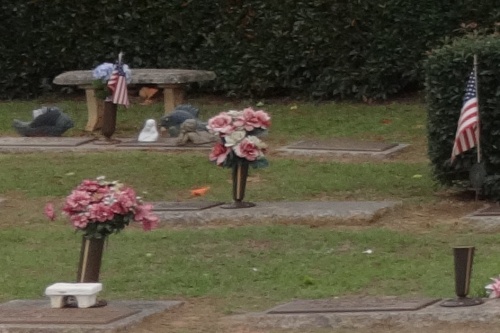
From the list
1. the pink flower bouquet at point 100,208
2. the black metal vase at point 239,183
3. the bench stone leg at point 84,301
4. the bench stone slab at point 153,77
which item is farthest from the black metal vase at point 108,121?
the bench stone leg at point 84,301

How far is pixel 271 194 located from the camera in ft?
37.6

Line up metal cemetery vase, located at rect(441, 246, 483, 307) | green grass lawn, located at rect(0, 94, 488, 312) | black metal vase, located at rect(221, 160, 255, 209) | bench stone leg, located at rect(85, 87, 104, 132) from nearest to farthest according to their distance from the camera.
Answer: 1. metal cemetery vase, located at rect(441, 246, 483, 307)
2. green grass lawn, located at rect(0, 94, 488, 312)
3. black metal vase, located at rect(221, 160, 255, 209)
4. bench stone leg, located at rect(85, 87, 104, 132)

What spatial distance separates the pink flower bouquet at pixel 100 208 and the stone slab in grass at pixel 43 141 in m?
6.35

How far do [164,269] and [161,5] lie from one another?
29.7 feet

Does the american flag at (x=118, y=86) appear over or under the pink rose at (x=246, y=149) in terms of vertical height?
over

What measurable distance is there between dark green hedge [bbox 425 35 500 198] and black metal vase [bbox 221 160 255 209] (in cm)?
155

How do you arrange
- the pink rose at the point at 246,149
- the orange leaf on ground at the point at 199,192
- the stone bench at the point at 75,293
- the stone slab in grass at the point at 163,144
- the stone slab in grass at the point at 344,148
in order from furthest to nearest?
1. the stone slab in grass at the point at 163,144
2. the stone slab in grass at the point at 344,148
3. the orange leaf on ground at the point at 199,192
4. the pink rose at the point at 246,149
5. the stone bench at the point at 75,293

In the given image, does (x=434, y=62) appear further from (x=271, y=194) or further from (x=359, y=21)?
(x=359, y=21)

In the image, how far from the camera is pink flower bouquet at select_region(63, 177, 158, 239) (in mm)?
7676

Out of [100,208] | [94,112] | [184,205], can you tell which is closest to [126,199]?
[100,208]

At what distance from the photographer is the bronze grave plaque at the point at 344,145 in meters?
13.4

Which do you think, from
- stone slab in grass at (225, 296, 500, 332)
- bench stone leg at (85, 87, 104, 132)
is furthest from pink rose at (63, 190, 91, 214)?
bench stone leg at (85, 87, 104, 132)

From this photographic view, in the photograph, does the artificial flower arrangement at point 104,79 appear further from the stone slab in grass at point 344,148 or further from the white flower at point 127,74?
the stone slab in grass at point 344,148

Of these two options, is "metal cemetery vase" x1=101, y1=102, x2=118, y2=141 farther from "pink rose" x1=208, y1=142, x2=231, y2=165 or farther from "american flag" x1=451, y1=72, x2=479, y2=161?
"american flag" x1=451, y1=72, x2=479, y2=161
